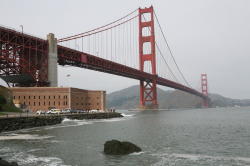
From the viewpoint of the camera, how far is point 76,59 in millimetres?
95938

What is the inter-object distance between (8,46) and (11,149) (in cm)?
5793

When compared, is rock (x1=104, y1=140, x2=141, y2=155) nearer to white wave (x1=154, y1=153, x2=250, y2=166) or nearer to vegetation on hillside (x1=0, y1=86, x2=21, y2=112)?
white wave (x1=154, y1=153, x2=250, y2=166)

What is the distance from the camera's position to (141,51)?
126500 millimetres

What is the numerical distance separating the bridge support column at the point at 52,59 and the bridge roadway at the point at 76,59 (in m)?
1.39

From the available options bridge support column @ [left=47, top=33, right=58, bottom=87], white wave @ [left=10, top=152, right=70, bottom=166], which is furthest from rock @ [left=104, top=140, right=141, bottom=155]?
bridge support column @ [left=47, top=33, right=58, bottom=87]

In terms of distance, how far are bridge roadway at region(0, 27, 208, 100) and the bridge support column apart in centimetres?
139

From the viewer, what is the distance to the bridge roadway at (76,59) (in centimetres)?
7856

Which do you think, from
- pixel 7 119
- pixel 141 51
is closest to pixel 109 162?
pixel 7 119

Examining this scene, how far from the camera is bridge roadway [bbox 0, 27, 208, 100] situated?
78562mm

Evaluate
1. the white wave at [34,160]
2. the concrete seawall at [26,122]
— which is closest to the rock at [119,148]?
the white wave at [34,160]

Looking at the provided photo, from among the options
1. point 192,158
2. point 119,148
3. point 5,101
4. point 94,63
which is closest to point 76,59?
point 94,63

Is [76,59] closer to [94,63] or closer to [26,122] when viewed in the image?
[94,63]

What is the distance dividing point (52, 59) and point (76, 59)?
39.2 feet

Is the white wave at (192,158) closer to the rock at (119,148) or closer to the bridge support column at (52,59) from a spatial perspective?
the rock at (119,148)
